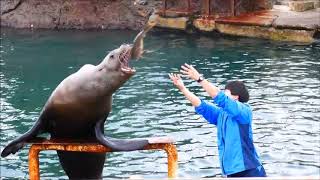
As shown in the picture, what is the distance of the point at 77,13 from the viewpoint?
86.2 feet

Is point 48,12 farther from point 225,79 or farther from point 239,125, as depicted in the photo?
point 239,125

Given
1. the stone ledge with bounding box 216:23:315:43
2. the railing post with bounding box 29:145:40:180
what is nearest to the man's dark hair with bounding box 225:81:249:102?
the railing post with bounding box 29:145:40:180

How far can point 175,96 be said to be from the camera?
14391mm

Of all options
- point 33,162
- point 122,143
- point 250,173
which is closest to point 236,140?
point 250,173

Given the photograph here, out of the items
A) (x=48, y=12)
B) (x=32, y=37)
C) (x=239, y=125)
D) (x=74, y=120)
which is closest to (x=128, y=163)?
(x=74, y=120)

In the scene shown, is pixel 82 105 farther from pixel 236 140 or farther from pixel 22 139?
pixel 236 140

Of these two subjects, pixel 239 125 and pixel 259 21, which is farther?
pixel 259 21

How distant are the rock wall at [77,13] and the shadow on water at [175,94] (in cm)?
109

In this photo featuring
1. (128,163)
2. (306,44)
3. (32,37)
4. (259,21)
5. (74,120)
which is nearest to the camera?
(74,120)

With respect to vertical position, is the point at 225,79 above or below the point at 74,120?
below

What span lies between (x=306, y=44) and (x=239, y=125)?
634 inches

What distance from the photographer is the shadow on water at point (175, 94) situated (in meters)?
9.67

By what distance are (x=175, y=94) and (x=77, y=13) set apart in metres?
12.9

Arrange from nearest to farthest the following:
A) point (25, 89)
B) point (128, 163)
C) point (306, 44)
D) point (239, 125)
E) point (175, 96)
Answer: point (239, 125)
point (128, 163)
point (175, 96)
point (25, 89)
point (306, 44)
